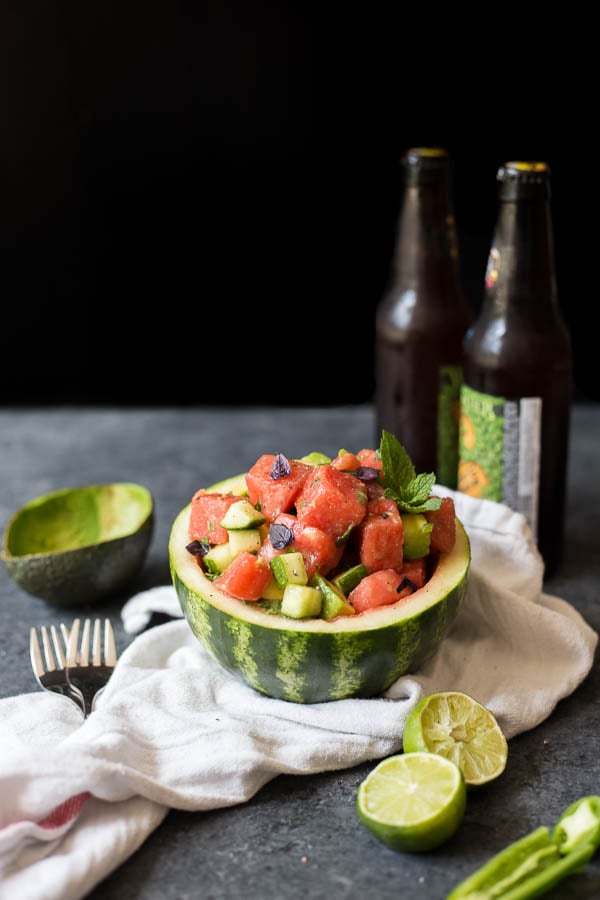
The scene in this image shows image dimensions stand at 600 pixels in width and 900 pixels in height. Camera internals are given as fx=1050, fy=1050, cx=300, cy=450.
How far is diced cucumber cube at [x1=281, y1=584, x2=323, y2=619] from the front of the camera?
1.52 m

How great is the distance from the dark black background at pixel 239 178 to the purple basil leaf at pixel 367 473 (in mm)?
1301

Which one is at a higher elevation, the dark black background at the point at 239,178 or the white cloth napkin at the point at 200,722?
the dark black background at the point at 239,178

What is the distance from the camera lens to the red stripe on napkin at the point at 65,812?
1.39m

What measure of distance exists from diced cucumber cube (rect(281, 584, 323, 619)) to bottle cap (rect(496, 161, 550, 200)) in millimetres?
871

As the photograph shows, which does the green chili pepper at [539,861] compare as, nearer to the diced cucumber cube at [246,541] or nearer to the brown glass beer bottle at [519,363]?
the diced cucumber cube at [246,541]

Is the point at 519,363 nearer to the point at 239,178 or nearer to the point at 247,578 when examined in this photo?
the point at 247,578

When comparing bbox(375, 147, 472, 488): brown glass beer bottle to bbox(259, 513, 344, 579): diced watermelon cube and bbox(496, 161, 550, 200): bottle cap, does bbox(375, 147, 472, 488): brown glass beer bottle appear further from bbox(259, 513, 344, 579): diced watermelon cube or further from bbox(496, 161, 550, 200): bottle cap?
bbox(259, 513, 344, 579): diced watermelon cube

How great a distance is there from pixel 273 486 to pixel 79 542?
649 mm

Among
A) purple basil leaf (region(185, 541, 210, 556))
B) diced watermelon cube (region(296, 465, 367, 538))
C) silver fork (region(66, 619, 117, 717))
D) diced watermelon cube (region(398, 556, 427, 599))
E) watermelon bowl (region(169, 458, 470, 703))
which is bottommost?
silver fork (region(66, 619, 117, 717))

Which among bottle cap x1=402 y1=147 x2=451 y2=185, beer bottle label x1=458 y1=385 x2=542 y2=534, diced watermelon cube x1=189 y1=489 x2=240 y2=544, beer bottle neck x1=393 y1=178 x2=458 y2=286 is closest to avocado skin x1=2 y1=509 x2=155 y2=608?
diced watermelon cube x1=189 y1=489 x2=240 y2=544

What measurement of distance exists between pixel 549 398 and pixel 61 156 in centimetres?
164

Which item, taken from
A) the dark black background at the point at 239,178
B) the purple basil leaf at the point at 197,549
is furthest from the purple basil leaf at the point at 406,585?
the dark black background at the point at 239,178

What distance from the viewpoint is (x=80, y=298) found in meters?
3.09

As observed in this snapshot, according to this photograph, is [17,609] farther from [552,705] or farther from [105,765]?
[552,705]
